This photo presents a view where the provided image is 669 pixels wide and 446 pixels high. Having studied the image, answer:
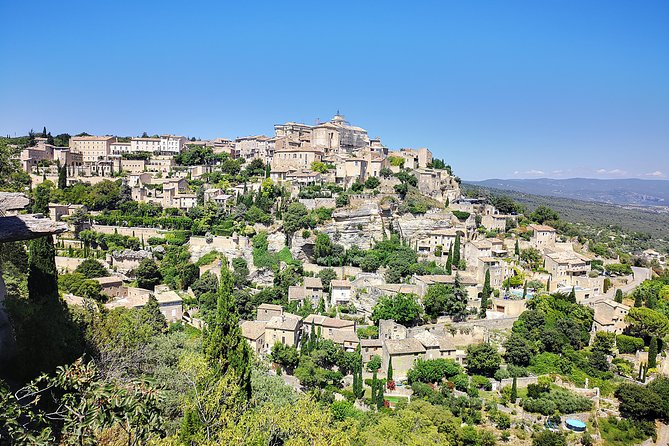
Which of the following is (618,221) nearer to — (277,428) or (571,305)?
(571,305)

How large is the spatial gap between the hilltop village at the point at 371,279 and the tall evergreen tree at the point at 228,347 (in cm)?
61

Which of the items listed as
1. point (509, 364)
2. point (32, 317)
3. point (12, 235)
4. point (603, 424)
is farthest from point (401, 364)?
point (12, 235)

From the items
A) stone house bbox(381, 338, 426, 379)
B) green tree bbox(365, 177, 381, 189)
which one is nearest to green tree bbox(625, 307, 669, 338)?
stone house bbox(381, 338, 426, 379)

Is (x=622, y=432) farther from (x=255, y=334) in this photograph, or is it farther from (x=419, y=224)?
(x=419, y=224)

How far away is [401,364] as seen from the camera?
27.9 m

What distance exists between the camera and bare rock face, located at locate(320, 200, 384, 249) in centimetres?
4181

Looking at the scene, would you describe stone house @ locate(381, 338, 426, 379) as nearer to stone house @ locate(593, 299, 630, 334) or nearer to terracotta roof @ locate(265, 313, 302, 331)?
terracotta roof @ locate(265, 313, 302, 331)

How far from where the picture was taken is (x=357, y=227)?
42594 millimetres

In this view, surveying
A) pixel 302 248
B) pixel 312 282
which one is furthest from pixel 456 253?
pixel 302 248

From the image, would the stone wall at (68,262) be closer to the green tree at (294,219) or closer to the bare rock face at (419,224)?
the green tree at (294,219)

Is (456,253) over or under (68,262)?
over

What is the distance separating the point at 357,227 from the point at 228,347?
27457 millimetres

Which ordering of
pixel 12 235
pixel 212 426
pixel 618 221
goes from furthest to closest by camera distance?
pixel 618 221, pixel 212 426, pixel 12 235

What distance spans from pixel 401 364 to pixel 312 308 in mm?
8589
